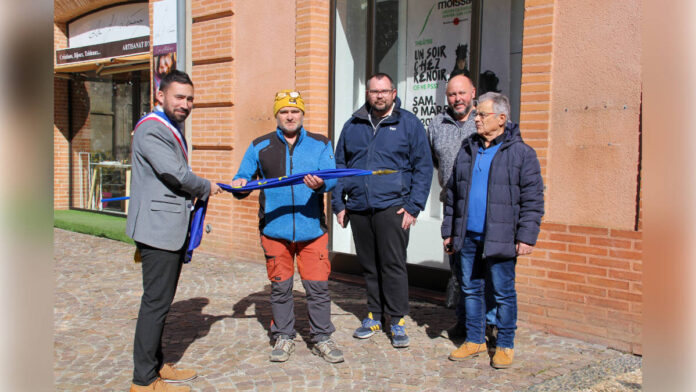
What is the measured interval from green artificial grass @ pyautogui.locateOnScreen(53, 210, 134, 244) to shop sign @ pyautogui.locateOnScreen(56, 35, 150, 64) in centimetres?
306

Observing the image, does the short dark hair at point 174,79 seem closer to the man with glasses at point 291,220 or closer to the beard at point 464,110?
the man with glasses at point 291,220

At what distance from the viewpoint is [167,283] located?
12.1ft

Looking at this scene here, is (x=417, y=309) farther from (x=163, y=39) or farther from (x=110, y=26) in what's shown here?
(x=110, y=26)

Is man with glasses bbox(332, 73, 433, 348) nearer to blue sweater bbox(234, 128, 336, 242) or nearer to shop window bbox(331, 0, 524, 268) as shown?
blue sweater bbox(234, 128, 336, 242)

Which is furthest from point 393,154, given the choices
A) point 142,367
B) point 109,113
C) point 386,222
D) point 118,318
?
point 109,113

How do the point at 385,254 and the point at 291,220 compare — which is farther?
the point at 385,254

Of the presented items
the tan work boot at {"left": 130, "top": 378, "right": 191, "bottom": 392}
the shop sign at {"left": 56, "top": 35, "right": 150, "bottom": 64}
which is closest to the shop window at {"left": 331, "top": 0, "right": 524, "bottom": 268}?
the tan work boot at {"left": 130, "top": 378, "right": 191, "bottom": 392}

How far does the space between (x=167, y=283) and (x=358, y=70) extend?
15.0 ft

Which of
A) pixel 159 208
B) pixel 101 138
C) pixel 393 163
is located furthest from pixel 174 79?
pixel 101 138

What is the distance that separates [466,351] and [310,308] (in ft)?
3.92

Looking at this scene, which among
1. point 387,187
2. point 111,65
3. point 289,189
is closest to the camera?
point 289,189

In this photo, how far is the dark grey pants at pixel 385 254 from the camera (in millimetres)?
4785

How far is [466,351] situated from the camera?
4.42 metres

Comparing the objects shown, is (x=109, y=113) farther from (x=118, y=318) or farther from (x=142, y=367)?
(x=142, y=367)
